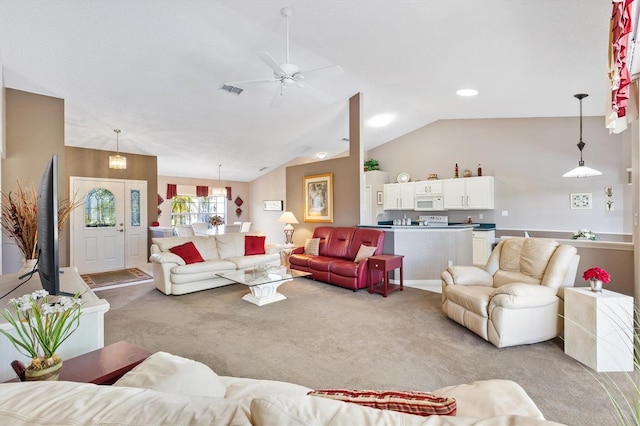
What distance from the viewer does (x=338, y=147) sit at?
7.96 meters

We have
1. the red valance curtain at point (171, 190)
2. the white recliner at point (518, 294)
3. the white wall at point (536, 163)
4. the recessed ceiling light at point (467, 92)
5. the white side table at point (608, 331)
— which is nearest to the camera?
the white side table at point (608, 331)

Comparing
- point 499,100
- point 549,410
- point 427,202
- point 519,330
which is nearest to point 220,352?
point 549,410

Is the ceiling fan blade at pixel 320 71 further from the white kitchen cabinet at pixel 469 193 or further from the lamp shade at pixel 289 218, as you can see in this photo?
the white kitchen cabinet at pixel 469 193

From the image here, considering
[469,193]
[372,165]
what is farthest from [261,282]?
[372,165]

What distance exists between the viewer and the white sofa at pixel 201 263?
4.54m

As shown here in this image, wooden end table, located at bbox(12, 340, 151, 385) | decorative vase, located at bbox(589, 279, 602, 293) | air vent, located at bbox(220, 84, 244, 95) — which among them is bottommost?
wooden end table, located at bbox(12, 340, 151, 385)

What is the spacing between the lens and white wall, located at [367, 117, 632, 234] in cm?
506

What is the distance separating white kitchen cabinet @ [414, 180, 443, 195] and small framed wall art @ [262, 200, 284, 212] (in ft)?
13.9

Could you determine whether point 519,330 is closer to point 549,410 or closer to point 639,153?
point 549,410

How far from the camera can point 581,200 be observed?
5344mm

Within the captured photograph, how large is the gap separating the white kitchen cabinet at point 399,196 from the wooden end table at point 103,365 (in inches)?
258

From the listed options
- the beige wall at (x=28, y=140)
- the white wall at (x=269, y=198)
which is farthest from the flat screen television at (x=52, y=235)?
the white wall at (x=269, y=198)

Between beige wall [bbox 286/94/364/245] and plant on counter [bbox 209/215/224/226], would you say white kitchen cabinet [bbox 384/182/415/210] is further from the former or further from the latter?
plant on counter [bbox 209/215/224/226]

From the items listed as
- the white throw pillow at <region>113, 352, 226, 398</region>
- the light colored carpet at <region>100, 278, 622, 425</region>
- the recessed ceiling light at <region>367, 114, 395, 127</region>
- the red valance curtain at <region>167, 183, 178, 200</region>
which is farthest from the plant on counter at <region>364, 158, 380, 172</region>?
the white throw pillow at <region>113, 352, 226, 398</region>
